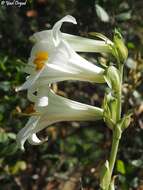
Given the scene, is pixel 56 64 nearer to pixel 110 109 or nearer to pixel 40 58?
pixel 40 58

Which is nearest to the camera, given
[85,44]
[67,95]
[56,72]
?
[56,72]

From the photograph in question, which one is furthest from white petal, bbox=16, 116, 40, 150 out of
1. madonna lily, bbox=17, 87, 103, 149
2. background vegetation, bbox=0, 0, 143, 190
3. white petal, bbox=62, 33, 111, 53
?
background vegetation, bbox=0, 0, 143, 190

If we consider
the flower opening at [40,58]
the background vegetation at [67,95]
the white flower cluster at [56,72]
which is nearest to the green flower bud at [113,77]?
the white flower cluster at [56,72]

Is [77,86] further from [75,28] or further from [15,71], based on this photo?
[15,71]

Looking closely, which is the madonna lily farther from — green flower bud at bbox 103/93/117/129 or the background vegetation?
the background vegetation

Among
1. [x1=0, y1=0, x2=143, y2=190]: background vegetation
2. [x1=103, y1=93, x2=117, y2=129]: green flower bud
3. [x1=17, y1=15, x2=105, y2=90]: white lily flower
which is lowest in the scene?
[x1=0, y1=0, x2=143, y2=190]: background vegetation

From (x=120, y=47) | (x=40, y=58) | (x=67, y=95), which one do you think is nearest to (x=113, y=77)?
(x=120, y=47)
